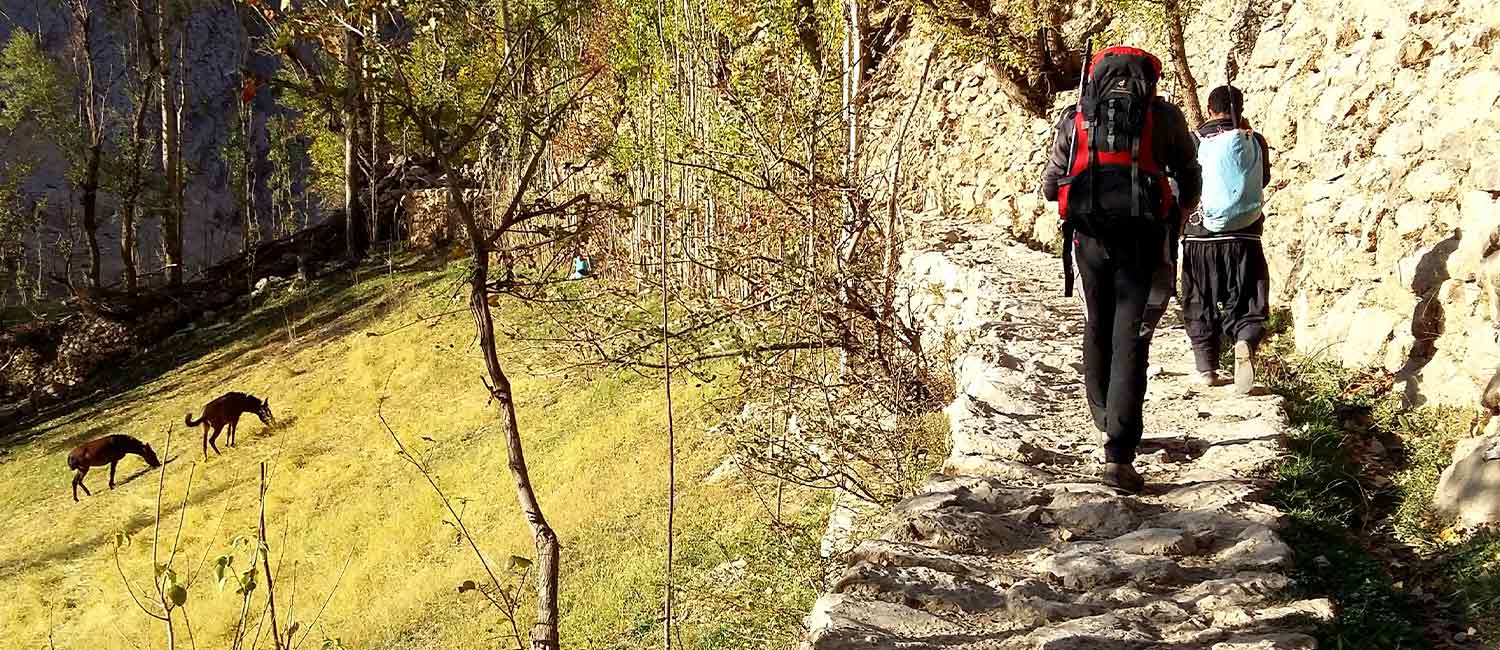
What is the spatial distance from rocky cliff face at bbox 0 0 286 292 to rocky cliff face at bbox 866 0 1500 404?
177ft

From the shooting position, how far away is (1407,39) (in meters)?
5.86

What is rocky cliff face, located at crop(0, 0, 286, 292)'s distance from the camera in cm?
5578

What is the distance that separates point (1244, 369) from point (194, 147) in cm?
7970

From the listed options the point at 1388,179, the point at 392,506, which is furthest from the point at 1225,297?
the point at 392,506

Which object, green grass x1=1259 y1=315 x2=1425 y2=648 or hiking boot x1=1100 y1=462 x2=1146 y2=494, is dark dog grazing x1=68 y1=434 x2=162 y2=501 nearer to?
hiking boot x1=1100 y1=462 x2=1146 y2=494

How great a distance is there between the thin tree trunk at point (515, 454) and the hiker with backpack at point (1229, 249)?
318 cm

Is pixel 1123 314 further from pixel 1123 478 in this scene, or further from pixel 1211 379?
pixel 1211 379

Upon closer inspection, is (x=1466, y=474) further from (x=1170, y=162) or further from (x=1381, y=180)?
(x=1381, y=180)

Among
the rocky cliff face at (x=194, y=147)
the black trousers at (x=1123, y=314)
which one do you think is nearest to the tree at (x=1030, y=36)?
the black trousers at (x=1123, y=314)

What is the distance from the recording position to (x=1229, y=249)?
475 centimetres

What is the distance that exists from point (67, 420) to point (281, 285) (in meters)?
6.80

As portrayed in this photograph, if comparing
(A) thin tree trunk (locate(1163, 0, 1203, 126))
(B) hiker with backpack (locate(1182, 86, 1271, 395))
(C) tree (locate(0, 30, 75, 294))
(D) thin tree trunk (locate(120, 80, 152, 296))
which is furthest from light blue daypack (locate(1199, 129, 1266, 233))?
(C) tree (locate(0, 30, 75, 294))

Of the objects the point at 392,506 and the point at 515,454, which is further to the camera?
the point at 392,506

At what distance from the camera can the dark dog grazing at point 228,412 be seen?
15953 millimetres
